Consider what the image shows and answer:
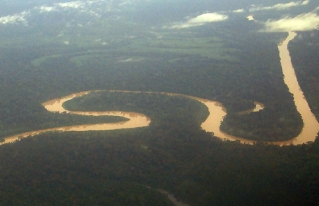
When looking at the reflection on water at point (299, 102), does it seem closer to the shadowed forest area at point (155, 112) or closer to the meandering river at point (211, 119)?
the meandering river at point (211, 119)

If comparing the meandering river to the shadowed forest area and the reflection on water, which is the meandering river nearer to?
the reflection on water

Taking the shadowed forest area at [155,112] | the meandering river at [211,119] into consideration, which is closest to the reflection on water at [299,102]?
the meandering river at [211,119]

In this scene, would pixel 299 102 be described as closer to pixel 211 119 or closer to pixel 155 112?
pixel 211 119

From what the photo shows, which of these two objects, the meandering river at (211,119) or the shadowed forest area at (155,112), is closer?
the shadowed forest area at (155,112)

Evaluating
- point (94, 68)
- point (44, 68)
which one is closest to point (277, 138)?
point (94, 68)

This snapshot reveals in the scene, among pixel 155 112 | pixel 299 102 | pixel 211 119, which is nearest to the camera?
pixel 211 119

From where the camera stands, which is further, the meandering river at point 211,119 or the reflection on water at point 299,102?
the meandering river at point 211,119

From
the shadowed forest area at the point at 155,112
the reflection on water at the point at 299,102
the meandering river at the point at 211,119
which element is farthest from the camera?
the meandering river at the point at 211,119

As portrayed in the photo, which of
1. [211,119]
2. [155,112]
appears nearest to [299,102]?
[211,119]

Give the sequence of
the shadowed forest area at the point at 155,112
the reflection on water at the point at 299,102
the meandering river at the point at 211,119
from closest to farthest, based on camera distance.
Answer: the shadowed forest area at the point at 155,112 → the reflection on water at the point at 299,102 → the meandering river at the point at 211,119

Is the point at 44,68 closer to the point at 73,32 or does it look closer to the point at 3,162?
the point at 73,32

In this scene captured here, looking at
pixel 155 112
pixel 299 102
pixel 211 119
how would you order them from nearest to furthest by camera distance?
pixel 211 119 → pixel 155 112 → pixel 299 102
